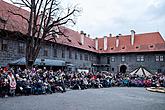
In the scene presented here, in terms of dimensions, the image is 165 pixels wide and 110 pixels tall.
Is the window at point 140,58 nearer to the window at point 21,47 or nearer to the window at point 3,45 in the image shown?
the window at point 21,47

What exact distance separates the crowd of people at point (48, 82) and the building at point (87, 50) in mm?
5565

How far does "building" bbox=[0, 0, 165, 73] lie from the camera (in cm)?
2501

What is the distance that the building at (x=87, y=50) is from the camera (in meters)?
25.0

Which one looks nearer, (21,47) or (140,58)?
(21,47)

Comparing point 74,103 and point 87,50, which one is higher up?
point 87,50

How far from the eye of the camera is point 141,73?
108 feet

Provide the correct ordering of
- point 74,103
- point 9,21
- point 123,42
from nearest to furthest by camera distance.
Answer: point 74,103, point 9,21, point 123,42

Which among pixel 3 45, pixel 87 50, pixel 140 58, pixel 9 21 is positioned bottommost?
pixel 140 58

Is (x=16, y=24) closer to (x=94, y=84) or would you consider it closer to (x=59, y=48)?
(x=59, y=48)

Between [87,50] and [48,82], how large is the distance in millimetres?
24116

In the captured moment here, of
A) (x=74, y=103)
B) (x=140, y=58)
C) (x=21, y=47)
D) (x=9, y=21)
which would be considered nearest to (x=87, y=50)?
(x=140, y=58)

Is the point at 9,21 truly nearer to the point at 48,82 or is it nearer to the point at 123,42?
the point at 48,82

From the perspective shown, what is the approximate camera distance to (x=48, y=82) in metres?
17.4

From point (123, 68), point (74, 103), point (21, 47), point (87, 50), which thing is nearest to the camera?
point (74, 103)
